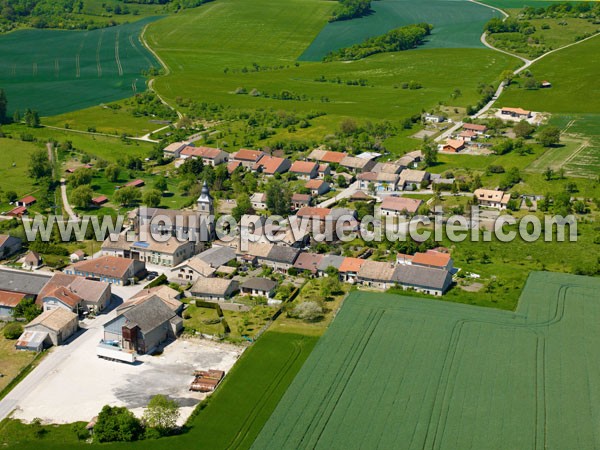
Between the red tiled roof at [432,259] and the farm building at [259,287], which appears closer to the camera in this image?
the farm building at [259,287]

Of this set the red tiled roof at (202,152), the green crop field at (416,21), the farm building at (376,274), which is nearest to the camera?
the farm building at (376,274)

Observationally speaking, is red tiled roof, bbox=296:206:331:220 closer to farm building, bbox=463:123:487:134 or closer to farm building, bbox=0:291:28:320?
farm building, bbox=0:291:28:320

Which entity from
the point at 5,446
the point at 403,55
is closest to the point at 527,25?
the point at 403,55

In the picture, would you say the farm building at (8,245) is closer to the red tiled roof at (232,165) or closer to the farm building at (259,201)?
the farm building at (259,201)

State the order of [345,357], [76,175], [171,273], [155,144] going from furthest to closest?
[155,144]
[76,175]
[171,273]
[345,357]

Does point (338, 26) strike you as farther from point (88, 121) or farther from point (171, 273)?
point (171, 273)

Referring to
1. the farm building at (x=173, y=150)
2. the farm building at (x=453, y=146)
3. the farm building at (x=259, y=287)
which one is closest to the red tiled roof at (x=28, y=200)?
the farm building at (x=173, y=150)

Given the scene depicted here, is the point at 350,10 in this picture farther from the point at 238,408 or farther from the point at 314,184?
the point at 238,408
